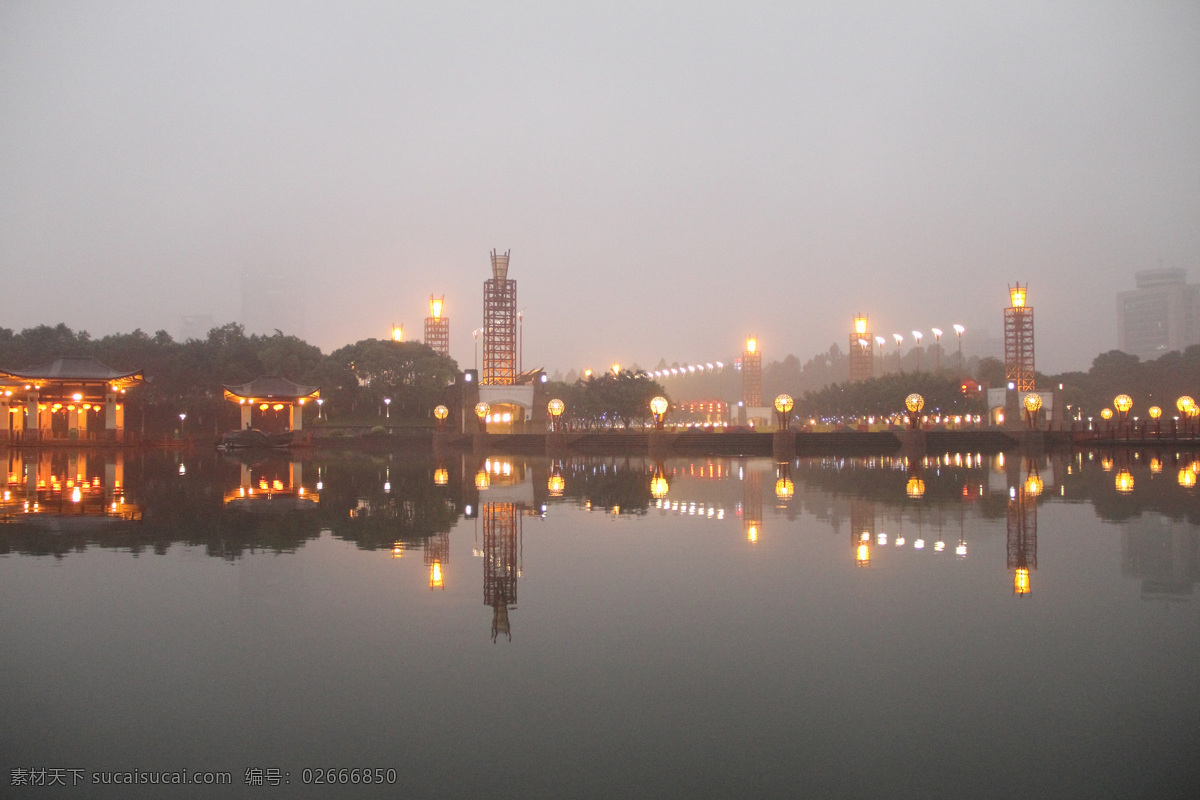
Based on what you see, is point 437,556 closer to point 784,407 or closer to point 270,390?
point 784,407

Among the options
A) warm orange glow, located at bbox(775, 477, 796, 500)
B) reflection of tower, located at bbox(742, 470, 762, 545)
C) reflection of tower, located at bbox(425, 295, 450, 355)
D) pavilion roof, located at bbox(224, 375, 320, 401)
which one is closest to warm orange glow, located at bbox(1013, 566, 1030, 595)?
reflection of tower, located at bbox(742, 470, 762, 545)

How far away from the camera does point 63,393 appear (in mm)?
44688

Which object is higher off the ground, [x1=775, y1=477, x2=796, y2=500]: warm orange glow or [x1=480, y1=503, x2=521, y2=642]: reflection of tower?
[x1=775, y1=477, x2=796, y2=500]: warm orange glow

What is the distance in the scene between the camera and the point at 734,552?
36.4ft

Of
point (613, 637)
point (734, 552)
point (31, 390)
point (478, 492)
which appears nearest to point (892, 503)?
point (734, 552)

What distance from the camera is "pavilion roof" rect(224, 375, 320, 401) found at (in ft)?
152

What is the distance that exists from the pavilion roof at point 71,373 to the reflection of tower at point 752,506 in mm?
35163

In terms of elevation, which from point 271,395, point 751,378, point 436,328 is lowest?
point 271,395

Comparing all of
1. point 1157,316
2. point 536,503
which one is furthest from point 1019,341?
point 1157,316

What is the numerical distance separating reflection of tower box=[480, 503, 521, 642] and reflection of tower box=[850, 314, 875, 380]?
251 ft

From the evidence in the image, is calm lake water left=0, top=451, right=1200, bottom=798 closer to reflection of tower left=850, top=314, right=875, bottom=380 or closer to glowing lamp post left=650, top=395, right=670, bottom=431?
glowing lamp post left=650, top=395, right=670, bottom=431

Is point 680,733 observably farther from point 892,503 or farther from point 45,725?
point 892,503

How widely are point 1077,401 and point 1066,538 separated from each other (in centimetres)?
7977

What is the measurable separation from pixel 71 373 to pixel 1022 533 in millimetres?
45288
